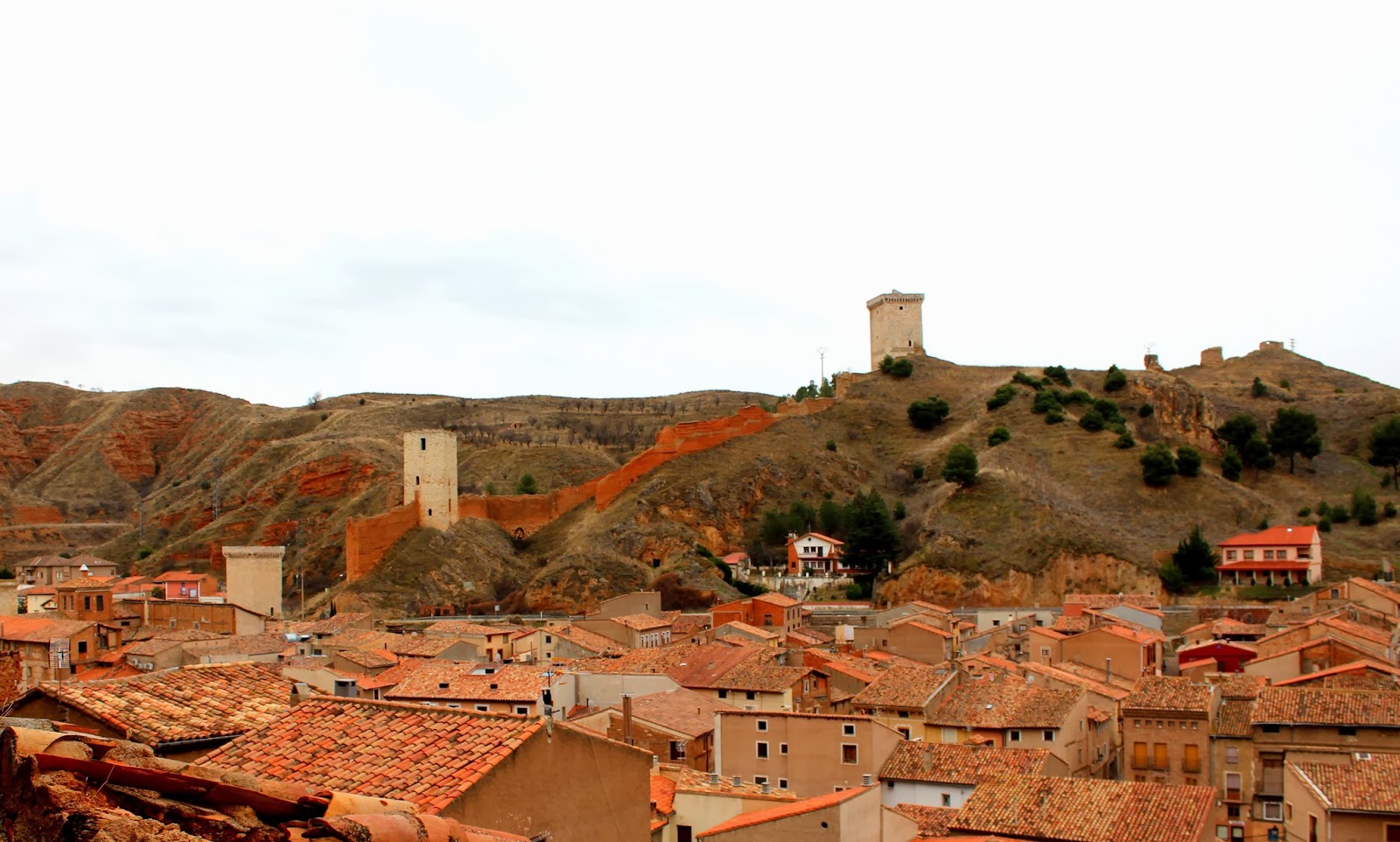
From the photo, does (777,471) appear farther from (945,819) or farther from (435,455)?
(945,819)

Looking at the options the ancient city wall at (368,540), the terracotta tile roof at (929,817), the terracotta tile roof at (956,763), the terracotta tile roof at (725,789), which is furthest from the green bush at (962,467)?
the terracotta tile roof at (725,789)

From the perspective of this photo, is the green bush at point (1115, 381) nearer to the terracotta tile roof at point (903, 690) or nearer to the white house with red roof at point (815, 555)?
the white house with red roof at point (815, 555)

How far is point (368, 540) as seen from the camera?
5734 centimetres

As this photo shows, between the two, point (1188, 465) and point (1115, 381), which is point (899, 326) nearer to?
point (1115, 381)

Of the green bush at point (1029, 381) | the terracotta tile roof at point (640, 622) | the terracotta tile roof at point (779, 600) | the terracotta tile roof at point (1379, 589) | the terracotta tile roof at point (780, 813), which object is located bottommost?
the terracotta tile roof at point (640, 622)

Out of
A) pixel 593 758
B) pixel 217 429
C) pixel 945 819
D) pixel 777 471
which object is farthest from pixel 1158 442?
pixel 217 429

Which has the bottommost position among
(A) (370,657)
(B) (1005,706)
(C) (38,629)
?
(B) (1005,706)

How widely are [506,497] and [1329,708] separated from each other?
4782 cm

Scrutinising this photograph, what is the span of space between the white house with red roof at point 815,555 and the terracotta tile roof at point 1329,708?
33.5 meters

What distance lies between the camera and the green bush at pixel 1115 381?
3337 inches

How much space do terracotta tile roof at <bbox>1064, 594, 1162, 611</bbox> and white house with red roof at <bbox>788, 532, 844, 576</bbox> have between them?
11689 millimetres

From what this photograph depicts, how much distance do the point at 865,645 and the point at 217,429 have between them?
81.9 meters

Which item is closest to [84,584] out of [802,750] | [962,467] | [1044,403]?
[802,750]

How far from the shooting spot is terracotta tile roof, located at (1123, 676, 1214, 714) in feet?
82.2
